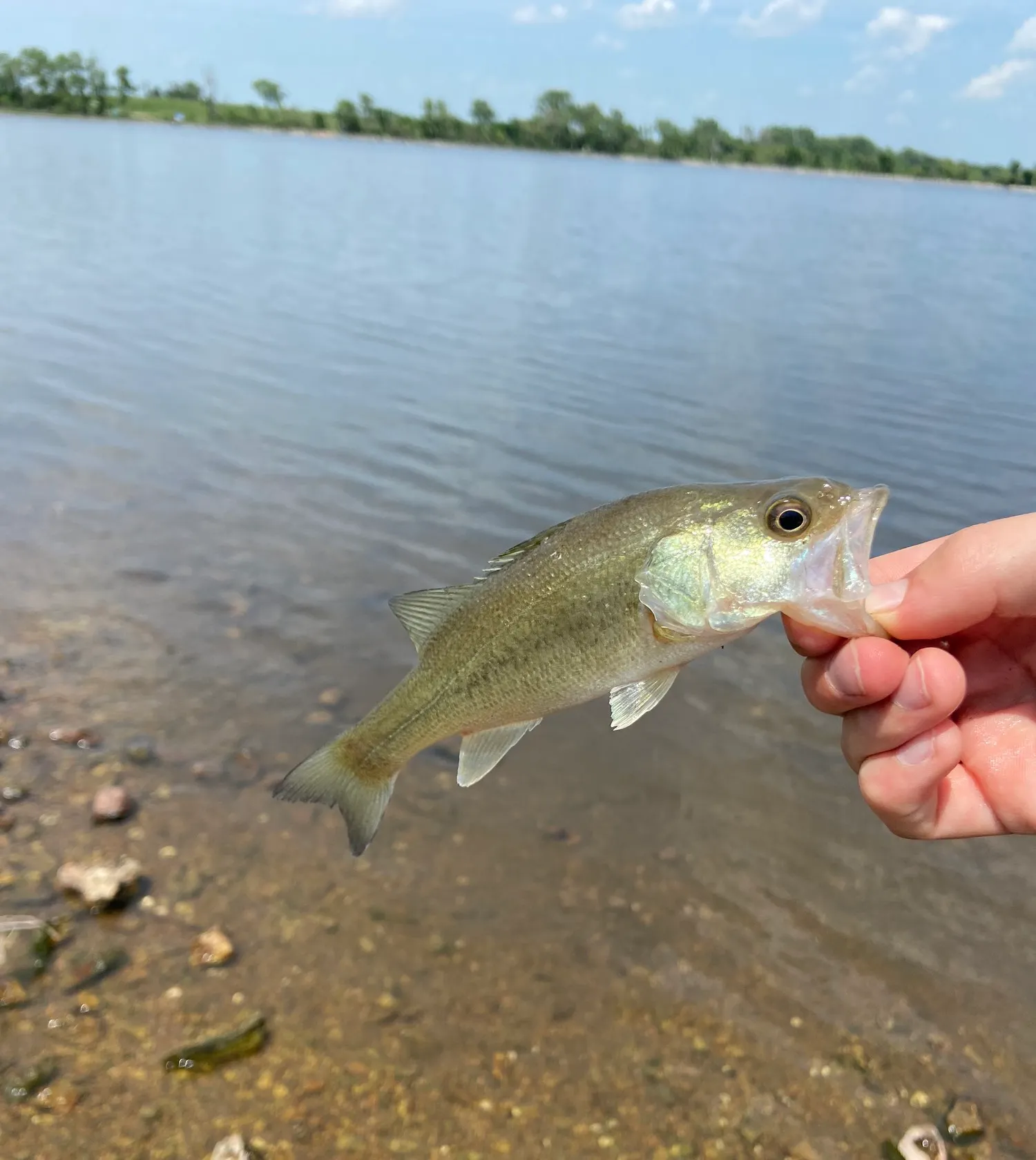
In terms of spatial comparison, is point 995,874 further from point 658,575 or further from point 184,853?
point 184,853

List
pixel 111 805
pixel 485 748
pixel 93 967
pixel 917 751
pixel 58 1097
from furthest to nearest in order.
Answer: pixel 111 805, pixel 93 967, pixel 58 1097, pixel 485 748, pixel 917 751

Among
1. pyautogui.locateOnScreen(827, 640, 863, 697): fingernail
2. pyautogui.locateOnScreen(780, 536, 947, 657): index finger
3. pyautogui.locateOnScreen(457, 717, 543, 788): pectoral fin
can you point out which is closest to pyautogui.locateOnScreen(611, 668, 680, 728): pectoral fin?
pyautogui.locateOnScreen(457, 717, 543, 788): pectoral fin

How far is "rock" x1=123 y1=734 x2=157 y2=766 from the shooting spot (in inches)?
298

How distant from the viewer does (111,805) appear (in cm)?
684

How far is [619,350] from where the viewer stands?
73.1ft

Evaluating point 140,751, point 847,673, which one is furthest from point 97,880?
point 847,673

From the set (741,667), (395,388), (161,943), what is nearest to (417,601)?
(161,943)

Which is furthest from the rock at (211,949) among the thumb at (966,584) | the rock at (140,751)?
the thumb at (966,584)

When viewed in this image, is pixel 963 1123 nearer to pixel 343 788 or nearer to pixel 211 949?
pixel 343 788

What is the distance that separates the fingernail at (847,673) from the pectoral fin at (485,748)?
111 cm

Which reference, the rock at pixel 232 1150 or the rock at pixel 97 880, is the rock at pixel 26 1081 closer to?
the rock at pixel 232 1150

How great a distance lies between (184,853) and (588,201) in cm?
6852

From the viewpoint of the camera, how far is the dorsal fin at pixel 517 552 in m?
3.60

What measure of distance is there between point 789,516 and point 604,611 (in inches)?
28.6
